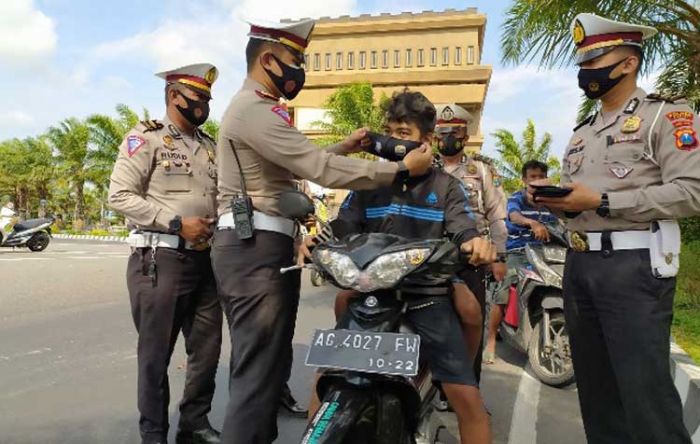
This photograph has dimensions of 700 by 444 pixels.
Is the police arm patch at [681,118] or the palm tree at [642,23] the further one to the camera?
the palm tree at [642,23]

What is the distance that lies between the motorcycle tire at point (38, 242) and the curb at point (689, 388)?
57.4ft

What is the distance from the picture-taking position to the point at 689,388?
3.69m

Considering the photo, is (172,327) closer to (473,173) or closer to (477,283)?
(477,283)

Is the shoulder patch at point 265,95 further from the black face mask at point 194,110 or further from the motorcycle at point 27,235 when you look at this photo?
the motorcycle at point 27,235

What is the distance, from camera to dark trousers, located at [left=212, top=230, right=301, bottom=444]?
2.56 meters

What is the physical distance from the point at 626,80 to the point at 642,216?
635 millimetres

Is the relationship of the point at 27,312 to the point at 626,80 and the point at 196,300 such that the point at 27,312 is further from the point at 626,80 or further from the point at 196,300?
the point at 626,80

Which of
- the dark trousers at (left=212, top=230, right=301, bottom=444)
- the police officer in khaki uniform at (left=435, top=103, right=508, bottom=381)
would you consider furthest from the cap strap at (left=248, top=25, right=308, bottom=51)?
the police officer in khaki uniform at (left=435, top=103, right=508, bottom=381)

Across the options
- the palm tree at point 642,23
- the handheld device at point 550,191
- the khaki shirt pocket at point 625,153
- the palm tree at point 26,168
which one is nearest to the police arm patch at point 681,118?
the khaki shirt pocket at point 625,153

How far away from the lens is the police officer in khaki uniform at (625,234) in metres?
2.39

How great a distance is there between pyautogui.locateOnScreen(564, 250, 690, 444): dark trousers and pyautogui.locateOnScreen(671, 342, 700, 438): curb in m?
0.90

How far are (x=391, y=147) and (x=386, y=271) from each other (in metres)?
0.70

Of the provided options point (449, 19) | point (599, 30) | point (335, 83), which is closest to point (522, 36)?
point (599, 30)

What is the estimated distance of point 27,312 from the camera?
7.33 meters
